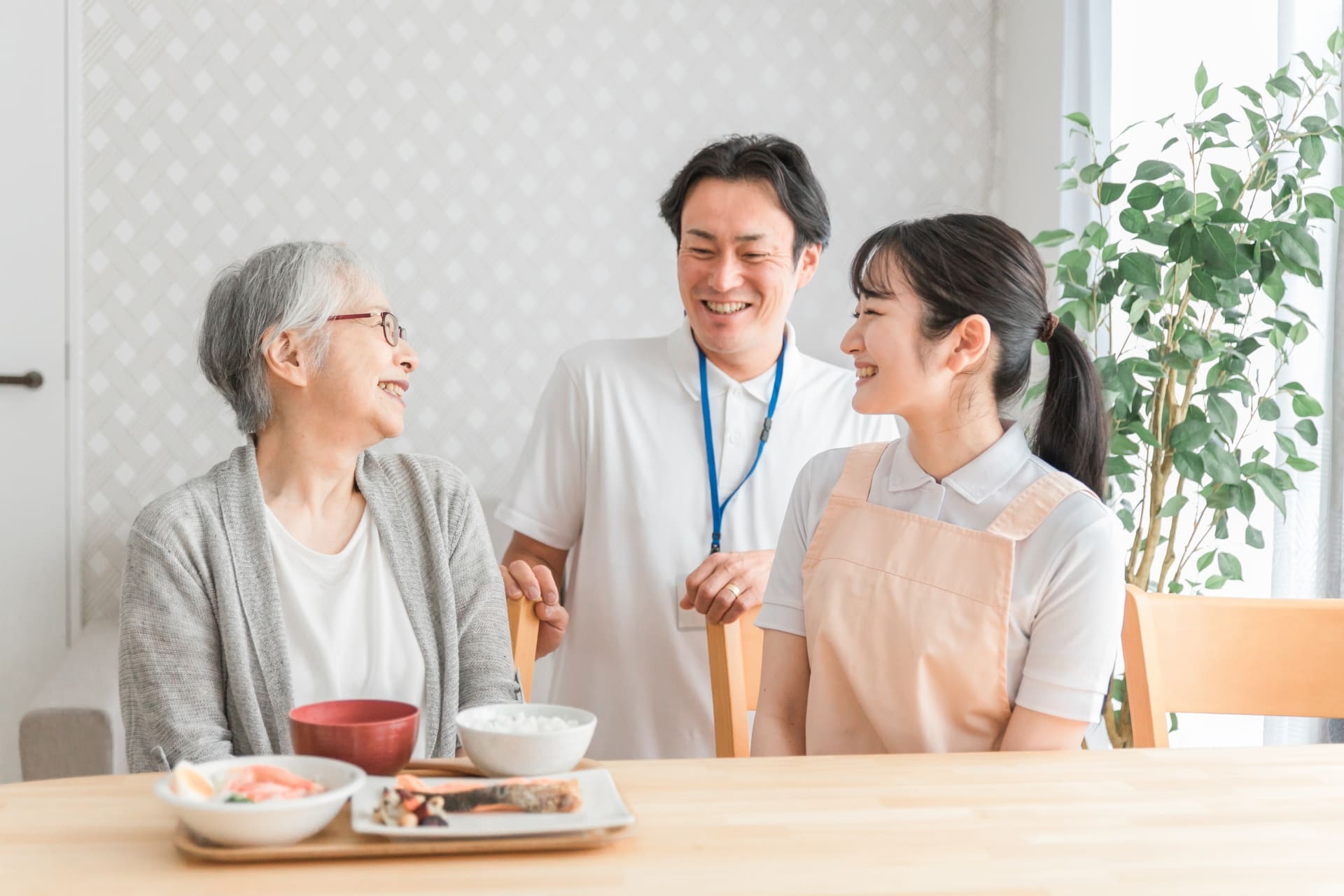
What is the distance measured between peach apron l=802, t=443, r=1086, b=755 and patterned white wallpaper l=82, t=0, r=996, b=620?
1.82m

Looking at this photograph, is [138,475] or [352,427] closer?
[352,427]

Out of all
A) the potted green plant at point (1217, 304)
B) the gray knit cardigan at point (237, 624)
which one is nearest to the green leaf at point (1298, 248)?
the potted green plant at point (1217, 304)

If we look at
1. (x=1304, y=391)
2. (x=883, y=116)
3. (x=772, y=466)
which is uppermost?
(x=883, y=116)

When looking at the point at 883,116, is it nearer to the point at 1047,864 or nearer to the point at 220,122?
the point at 220,122

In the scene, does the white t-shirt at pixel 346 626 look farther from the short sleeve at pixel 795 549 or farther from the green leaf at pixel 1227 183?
the green leaf at pixel 1227 183

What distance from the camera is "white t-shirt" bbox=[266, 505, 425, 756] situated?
154 cm

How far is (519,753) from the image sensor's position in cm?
113

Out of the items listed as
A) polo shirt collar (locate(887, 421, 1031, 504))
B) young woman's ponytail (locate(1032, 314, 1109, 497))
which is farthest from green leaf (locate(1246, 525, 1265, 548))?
polo shirt collar (locate(887, 421, 1031, 504))

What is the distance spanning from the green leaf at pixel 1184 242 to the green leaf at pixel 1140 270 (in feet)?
0.29

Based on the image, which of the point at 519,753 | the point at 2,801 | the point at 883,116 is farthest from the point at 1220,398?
the point at 2,801

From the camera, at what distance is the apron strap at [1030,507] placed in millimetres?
1472

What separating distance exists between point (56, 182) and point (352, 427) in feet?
6.47

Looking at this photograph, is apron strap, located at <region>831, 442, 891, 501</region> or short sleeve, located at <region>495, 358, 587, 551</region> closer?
apron strap, located at <region>831, 442, 891, 501</region>

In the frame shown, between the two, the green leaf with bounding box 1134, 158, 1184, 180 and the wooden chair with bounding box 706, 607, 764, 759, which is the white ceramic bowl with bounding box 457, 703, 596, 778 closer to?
the wooden chair with bounding box 706, 607, 764, 759
